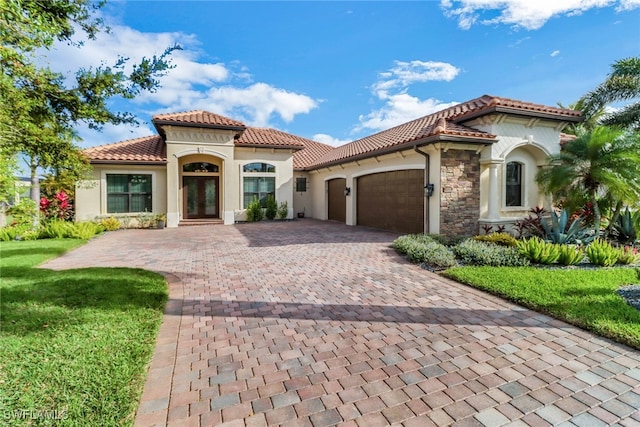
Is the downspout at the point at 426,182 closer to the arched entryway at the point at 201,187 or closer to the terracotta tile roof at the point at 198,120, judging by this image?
the terracotta tile roof at the point at 198,120

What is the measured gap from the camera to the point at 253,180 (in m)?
19.0

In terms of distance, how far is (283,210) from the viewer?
19.4m

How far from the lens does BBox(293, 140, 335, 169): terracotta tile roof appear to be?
22234mm

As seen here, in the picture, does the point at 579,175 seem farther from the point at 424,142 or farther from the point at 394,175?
the point at 394,175

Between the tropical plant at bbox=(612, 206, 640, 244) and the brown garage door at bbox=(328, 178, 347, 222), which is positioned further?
the brown garage door at bbox=(328, 178, 347, 222)

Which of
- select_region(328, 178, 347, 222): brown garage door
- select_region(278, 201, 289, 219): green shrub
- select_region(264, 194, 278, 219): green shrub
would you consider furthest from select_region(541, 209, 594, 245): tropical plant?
select_region(264, 194, 278, 219): green shrub

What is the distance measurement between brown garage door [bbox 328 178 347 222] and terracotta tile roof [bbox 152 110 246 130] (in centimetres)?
Answer: 622

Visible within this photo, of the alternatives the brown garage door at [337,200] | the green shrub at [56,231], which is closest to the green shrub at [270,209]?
the brown garage door at [337,200]

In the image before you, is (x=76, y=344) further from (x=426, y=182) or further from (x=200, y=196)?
(x=200, y=196)

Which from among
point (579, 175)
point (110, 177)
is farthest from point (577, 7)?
point (110, 177)

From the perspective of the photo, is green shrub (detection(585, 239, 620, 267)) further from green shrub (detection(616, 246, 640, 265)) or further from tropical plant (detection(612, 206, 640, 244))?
tropical plant (detection(612, 206, 640, 244))

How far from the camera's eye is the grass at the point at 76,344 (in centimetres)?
247

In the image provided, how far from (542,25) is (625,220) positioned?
23.1ft

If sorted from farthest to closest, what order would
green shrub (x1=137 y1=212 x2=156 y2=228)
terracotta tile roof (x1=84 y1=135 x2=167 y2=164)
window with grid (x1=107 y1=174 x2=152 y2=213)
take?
green shrub (x1=137 y1=212 x2=156 y2=228), window with grid (x1=107 y1=174 x2=152 y2=213), terracotta tile roof (x1=84 y1=135 x2=167 y2=164)
